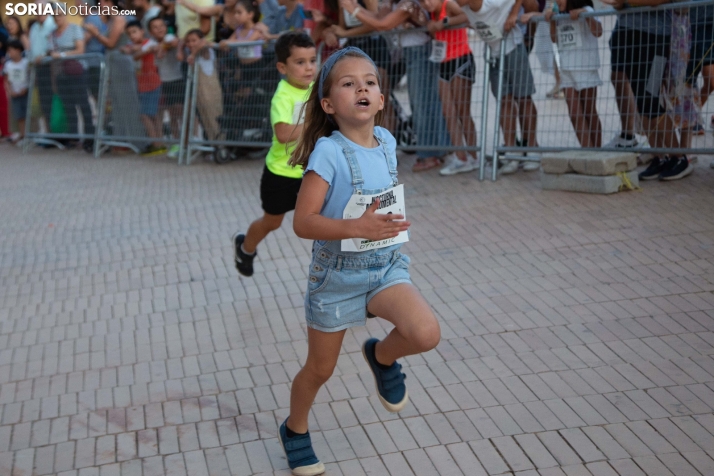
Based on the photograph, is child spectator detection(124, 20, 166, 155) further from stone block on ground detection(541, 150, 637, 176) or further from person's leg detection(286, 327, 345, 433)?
person's leg detection(286, 327, 345, 433)

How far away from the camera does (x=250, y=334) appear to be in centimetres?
506

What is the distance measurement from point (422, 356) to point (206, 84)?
23.8 ft

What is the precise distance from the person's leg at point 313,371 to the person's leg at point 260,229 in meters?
2.23

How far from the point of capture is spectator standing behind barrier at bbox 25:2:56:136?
45.3 ft

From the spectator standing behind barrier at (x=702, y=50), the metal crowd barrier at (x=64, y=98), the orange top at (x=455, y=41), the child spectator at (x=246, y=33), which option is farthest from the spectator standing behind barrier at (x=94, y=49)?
the spectator standing behind barrier at (x=702, y=50)

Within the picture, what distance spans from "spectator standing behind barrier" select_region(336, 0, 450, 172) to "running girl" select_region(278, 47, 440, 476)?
5.46 m

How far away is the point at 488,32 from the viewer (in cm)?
816

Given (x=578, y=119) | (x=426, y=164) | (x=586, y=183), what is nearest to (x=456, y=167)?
(x=426, y=164)

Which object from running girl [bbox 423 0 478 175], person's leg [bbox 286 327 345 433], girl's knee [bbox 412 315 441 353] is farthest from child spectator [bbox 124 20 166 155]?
girl's knee [bbox 412 315 441 353]

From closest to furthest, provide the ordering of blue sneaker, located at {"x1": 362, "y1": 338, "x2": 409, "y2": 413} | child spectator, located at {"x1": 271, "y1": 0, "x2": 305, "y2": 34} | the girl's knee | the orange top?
1. the girl's knee
2. blue sneaker, located at {"x1": 362, "y1": 338, "x2": 409, "y2": 413}
3. the orange top
4. child spectator, located at {"x1": 271, "y1": 0, "x2": 305, "y2": 34}

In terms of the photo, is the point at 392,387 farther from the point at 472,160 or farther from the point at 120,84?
the point at 120,84

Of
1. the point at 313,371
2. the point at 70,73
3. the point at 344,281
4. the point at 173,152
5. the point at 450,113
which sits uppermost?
the point at 70,73

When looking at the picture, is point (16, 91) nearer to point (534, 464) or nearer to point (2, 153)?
point (2, 153)

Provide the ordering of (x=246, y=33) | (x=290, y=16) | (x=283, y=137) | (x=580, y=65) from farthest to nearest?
(x=246, y=33), (x=290, y=16), (x=580, y=65), (x=283, y=137)
